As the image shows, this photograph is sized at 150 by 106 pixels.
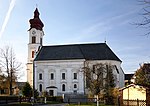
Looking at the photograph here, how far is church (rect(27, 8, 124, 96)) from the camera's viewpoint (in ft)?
234

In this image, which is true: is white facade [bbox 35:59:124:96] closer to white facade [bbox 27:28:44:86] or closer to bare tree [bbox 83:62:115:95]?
white facade [bbox 27:28:44:86]

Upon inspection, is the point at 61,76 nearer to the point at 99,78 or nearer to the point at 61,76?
the point at 61,76

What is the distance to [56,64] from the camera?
7350 cm

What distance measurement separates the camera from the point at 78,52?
73562mm

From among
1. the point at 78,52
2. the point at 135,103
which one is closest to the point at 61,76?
the point at 78,52

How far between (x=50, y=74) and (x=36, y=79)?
4.01 metres

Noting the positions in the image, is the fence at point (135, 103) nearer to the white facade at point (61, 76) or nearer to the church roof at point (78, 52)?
the white facade at point (61, 76)


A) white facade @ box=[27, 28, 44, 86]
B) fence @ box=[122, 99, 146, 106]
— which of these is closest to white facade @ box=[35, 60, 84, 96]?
white facade @ box=[27, 28, 44, 86]

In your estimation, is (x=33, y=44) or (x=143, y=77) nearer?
(x=143, y=77)

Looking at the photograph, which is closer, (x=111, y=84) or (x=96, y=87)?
(x=96, y=87)

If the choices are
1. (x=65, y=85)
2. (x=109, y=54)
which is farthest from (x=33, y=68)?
(x=109, y=54)

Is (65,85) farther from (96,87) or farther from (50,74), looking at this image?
(96,87)

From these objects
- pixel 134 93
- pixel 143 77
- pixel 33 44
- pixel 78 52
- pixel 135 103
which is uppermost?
→ pixel 33 44

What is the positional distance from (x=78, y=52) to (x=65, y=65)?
4.86 meters
